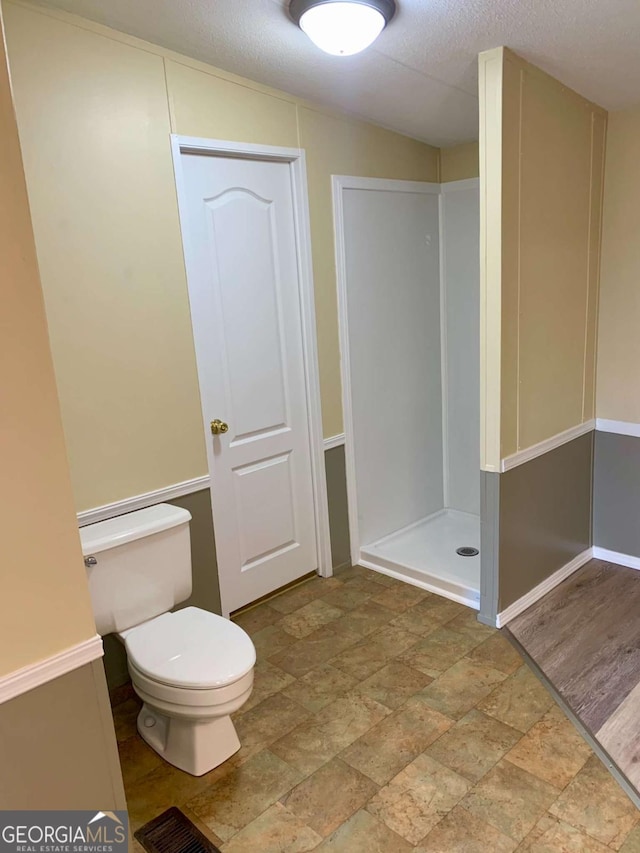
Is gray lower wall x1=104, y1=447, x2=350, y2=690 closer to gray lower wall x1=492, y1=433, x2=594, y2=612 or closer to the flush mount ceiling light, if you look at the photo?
gray lower wall x1=492, y1=433, x2=594, y2=612

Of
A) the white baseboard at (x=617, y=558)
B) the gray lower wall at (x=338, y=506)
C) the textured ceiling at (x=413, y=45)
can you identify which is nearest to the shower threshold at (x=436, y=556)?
the gray lower wall at (x=338, y=506)

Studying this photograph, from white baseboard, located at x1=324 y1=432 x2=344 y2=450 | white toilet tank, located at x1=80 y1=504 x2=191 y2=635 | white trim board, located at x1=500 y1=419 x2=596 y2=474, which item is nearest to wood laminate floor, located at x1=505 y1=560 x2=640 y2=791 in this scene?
white trim board, located at x1=500 y1=419 x2=596 y2=474

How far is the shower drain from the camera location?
10.5ft

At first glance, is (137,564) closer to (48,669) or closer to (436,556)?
(48,669)

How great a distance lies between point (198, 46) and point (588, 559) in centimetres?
290

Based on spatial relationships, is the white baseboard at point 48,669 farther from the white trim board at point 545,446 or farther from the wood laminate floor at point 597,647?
the white trim board at point 545,446

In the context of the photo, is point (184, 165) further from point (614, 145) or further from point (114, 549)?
point (614, 145)

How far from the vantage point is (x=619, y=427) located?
304 centimetres

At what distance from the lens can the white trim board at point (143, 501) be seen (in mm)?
2128

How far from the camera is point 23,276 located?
117 cm

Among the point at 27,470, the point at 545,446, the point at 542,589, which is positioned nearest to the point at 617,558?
the point at 542,589

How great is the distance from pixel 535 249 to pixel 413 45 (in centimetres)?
89

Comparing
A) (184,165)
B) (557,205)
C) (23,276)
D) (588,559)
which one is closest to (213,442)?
(184,165)

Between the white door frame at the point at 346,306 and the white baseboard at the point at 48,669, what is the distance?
1909 mm
